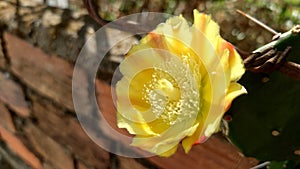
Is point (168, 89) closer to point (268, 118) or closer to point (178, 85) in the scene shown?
point (178, 85)

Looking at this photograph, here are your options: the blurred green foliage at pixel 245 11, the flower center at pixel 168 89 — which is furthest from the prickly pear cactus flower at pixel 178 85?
the blurred green foliage at pixel 245 11

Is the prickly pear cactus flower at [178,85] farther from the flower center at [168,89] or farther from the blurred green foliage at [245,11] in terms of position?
the blurred green foliage at [245,11]

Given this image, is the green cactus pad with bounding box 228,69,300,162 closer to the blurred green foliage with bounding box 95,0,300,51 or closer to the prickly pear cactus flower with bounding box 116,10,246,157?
the prickly pear cactus flower with bounding box 116,10,246,157

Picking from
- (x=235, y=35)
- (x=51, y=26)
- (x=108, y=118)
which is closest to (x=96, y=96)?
(x=108, y=118)

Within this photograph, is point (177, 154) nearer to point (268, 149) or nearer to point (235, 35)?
point (235, 35)

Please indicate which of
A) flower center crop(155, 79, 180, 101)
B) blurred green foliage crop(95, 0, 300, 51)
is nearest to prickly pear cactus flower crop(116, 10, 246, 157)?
flower center crop(155, 79, 180, 101)

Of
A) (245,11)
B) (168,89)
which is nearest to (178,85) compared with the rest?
(168,89)
